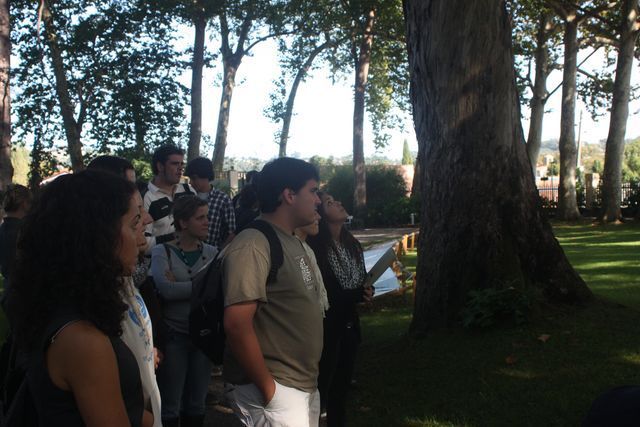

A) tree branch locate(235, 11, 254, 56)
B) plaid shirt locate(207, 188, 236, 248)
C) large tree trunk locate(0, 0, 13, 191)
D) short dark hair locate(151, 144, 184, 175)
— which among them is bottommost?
plaid shirt locate(207, 188, 236, 248)

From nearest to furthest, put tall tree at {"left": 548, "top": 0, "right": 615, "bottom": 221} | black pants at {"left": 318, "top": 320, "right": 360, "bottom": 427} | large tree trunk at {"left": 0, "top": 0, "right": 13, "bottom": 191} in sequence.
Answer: black pants at {"left": 318, "top": 320, "right": 360, "bottom": 427} < large tree trunk at {"left": 0, "top": 0, "right": 13, "bottom": 191} < tall tree at {"left": 548, "top": 0, "right": 615, "bottom": 221}

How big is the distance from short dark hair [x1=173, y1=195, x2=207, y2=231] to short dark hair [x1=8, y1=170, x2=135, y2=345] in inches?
108

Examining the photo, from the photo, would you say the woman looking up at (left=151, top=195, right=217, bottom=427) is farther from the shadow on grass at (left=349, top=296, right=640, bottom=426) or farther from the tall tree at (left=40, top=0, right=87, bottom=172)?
the tall tree at (left=40, top=0, right=87, bottom=172)

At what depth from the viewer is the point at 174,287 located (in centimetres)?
476

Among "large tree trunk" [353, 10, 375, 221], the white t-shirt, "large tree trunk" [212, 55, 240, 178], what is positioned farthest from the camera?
"large tree trunk" [212, 55, 240, 178]

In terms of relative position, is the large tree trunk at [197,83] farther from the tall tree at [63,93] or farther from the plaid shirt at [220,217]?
the plaid shirt at [220,217]

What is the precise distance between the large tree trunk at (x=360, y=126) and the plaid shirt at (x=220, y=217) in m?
26.2

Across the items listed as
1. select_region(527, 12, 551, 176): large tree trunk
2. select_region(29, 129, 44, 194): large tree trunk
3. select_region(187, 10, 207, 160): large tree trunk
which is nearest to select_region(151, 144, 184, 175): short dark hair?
select_region(29, 129, 44, 194): large tree trunk

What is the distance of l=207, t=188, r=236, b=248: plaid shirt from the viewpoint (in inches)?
286

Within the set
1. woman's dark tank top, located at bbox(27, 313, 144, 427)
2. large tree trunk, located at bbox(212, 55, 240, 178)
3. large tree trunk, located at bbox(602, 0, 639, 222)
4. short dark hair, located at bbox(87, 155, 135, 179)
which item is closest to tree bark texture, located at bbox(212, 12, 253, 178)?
large tree trunk, located at bbox(212, 55, 240, 178)

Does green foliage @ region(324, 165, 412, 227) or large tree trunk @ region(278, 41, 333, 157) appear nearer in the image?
green foliage @ region(324, 165, 412, 227)

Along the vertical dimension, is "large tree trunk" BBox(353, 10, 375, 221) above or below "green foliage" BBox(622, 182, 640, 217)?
above

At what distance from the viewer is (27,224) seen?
2.21 metres

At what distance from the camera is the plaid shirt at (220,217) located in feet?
23.8
